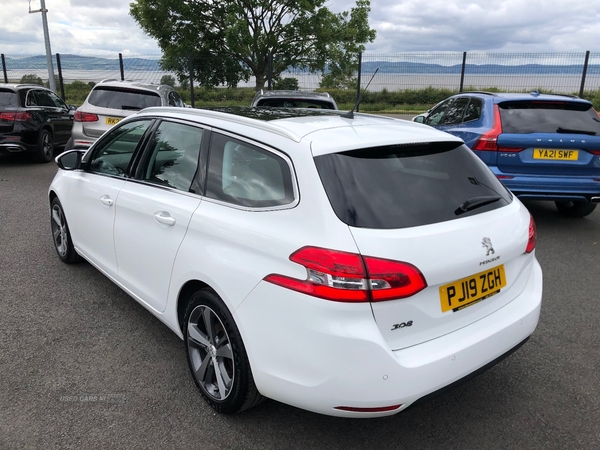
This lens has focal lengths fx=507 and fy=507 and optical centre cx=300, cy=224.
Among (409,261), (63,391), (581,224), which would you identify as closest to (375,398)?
(409,261)

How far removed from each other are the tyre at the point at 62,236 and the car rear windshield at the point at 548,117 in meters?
4.70

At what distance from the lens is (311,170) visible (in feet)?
7.57

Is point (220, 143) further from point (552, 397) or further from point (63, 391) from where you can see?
point (552, 397)

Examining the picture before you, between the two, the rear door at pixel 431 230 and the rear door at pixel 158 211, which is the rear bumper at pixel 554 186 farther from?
the rear door at pixel 158 211

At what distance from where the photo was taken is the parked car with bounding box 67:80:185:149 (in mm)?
8930

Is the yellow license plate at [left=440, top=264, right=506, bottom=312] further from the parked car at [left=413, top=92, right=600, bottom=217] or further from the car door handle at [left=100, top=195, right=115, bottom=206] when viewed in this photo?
the parked car at [left=413, top=92, right=600, bottom=217]

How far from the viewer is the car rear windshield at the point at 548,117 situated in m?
5.70

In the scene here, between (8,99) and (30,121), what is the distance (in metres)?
0.61

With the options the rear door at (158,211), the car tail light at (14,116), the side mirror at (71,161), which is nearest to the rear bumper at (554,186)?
the rear door at (158,211)

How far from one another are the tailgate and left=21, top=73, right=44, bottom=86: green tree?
21815 mm

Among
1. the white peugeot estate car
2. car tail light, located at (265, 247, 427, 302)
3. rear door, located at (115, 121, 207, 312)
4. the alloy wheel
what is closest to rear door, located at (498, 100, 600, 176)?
the white peugeot estate car

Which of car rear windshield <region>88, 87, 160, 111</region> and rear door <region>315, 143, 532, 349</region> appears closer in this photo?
rear door <region>315, 143, 532, 349</region>

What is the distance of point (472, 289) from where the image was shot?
2395mm

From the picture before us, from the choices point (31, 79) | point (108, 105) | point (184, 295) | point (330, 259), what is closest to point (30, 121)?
point (108, 105)
